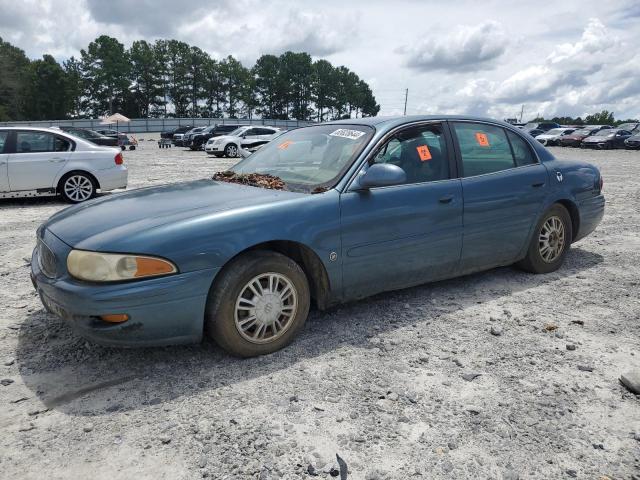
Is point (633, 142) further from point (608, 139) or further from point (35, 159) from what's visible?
point (35, 159)

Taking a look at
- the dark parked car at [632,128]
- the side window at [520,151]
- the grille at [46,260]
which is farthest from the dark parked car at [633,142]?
the grille at [46,260]

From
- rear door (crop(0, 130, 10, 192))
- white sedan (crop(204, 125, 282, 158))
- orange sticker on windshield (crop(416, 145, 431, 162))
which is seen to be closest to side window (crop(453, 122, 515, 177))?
orange sticker on windshield (crop(416, 145, 431, 162))

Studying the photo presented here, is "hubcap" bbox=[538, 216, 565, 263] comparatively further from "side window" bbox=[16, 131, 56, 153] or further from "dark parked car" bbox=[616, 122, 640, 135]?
"dark parked car" bbox=[616, 122, 640, 135]

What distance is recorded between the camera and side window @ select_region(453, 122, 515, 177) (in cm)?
429

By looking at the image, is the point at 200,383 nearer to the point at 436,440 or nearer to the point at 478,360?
the point at 436,440

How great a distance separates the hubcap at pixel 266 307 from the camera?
3.16m

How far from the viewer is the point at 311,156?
399 cm

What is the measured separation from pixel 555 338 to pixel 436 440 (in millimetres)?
1602

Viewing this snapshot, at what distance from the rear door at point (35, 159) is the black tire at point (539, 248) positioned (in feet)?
26.6

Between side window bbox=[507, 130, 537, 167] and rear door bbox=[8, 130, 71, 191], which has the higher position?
side window bbox=[507, 130, 537, 167]

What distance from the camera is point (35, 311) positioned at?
4.05m

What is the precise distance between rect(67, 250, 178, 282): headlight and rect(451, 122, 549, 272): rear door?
8.10ft

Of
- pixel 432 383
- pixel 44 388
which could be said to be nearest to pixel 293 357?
pixel 432 383

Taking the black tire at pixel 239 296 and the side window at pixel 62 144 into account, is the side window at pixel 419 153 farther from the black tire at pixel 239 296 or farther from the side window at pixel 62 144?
the side window at pixel 62 144
